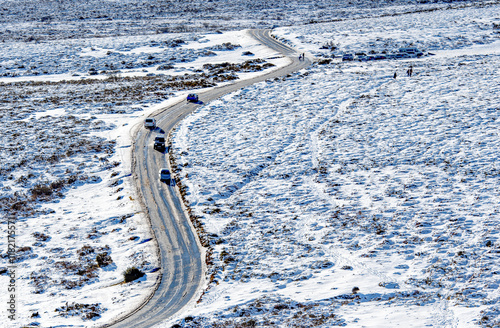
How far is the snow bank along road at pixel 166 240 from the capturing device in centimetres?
2333

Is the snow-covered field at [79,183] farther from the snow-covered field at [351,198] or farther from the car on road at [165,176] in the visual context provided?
the snow-covered field at [351,198]

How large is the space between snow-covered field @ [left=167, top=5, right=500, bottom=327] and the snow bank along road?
50.0 inches

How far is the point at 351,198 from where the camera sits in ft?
105

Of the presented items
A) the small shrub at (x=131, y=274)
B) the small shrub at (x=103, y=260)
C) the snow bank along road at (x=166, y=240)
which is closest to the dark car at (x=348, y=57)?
the snow bank along road at (x=166, y=240)

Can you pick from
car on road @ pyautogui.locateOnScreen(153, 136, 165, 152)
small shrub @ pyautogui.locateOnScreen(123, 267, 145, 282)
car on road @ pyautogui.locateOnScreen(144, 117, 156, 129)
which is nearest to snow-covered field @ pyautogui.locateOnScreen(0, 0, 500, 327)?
small shrub @ pyautogui.locateOnScreen(123, 267, 145, 282)

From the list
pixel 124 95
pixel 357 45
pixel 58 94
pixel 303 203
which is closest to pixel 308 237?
pixel 303 203

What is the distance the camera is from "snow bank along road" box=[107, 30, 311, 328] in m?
23.3

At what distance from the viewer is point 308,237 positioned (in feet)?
92.0

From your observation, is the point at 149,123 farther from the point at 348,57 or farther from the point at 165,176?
the point at 348,57

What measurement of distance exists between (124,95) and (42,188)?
26.5 meters

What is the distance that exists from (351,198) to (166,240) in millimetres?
12821

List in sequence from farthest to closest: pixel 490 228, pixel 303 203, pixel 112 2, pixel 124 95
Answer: pixel 112 2
pixel 124 95
pixel 303 203
pixel 490 228

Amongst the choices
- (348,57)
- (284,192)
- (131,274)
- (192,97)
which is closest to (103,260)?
(131,274)

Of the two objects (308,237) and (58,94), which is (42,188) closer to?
(308,237)
